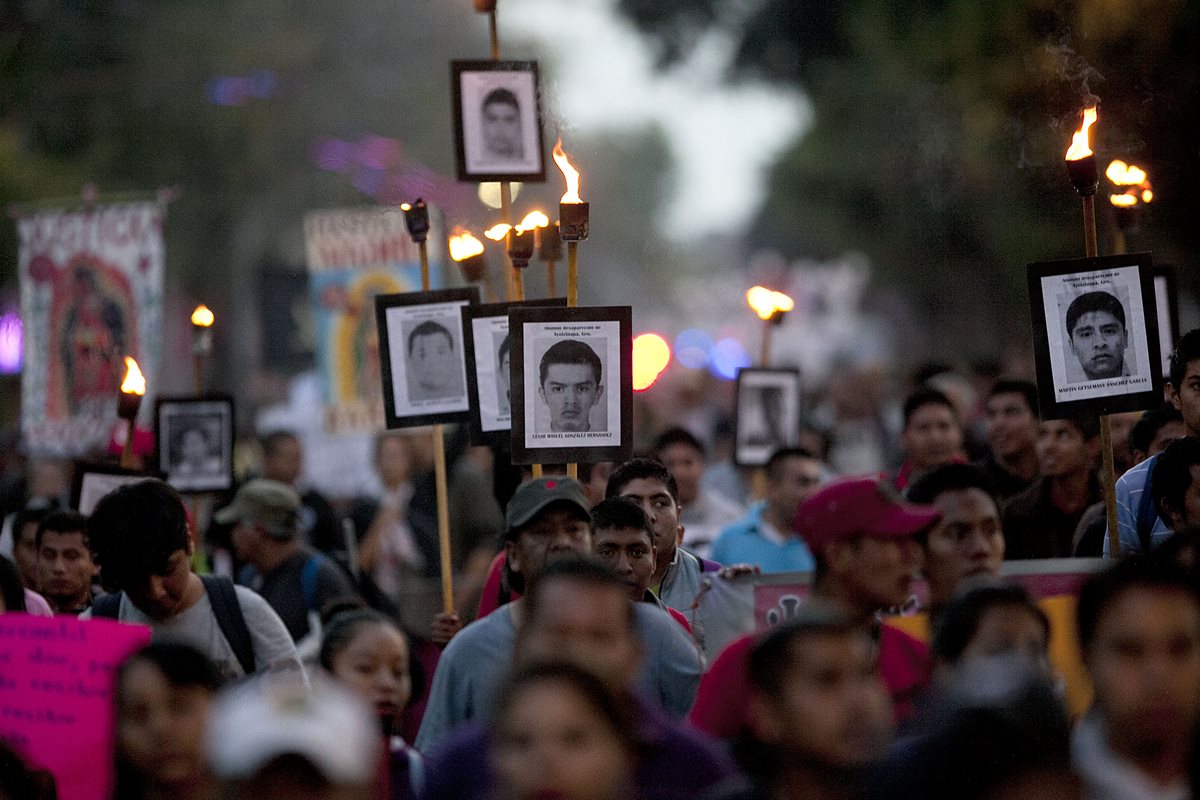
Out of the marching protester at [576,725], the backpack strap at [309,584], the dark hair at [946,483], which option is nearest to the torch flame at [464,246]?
the backpack strap at [309,584]

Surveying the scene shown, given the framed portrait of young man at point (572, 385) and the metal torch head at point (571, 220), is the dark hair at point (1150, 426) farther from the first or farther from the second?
the metal torch head at point (571, 220)

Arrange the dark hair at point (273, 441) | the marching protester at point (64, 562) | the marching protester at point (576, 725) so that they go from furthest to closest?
1. the dark hair at point (273, 441)
2. the marching protester at point (64, 562)
3. the marching protester at point (576, 725)

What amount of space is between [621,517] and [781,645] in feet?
7.24

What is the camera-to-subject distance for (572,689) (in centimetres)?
379

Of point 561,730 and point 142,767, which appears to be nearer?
point 561,730

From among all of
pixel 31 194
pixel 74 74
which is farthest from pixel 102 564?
pixel 74 74

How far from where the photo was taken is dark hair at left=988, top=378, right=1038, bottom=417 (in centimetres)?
971

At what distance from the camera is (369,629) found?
5.50 metres

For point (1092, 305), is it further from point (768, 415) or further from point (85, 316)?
point (85, 316)

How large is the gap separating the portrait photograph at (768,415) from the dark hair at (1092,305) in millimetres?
4457

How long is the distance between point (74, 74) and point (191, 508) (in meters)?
23.0

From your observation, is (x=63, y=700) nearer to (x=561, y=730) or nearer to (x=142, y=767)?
(x=142, y=767)

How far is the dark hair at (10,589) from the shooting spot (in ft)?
20.0

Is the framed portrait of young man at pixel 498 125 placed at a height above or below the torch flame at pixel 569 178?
above
